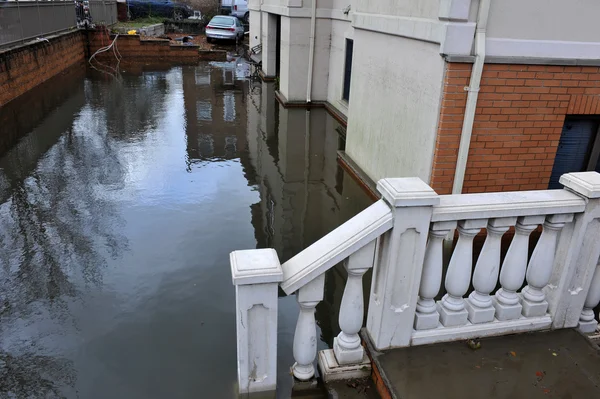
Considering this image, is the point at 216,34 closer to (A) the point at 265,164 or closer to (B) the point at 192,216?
(A) the point at 265,164

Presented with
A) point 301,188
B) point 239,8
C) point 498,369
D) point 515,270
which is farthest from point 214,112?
point 239,8

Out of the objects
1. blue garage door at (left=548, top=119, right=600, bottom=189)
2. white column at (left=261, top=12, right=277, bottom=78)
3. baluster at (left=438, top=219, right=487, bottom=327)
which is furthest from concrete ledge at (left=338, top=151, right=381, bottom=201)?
white column at (left=261, top=12, right=277, bottom=78)

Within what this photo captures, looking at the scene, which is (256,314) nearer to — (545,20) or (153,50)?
(545,20)

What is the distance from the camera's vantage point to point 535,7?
482cm

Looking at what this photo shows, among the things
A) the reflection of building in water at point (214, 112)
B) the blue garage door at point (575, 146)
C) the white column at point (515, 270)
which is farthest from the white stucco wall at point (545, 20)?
the reflection of building in water at point (214, 112)

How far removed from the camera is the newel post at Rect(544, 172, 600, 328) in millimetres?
2973

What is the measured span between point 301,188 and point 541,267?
15.8ft

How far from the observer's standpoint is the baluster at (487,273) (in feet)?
9.63

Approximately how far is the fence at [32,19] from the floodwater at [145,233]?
7.56 feet

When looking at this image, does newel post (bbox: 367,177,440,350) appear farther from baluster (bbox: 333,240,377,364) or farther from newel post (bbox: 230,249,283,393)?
newel post (bbox: 230,249,283,393)

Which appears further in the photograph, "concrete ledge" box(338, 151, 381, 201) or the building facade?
"concrete ledge" box(338, 151, 381, 201)

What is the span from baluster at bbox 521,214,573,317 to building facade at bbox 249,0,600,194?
86.0 inches

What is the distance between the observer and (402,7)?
5.92 metres

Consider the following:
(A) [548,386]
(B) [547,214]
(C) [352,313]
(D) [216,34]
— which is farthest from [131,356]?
(D) [216,34]
